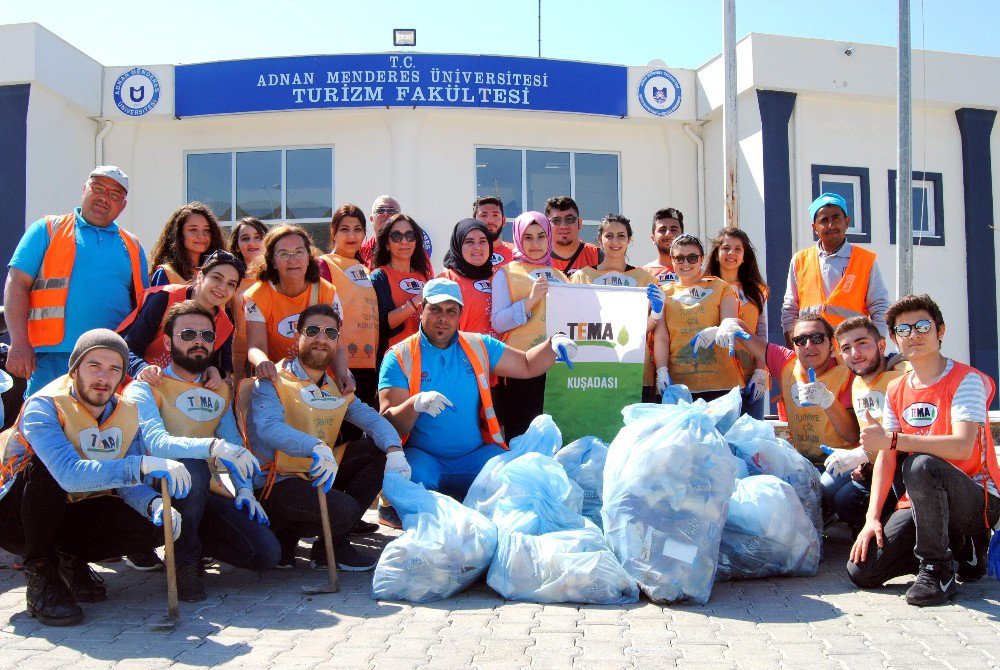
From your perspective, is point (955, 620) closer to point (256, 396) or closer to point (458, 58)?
point (256, 396)

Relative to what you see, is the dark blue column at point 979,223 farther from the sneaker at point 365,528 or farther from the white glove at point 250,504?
the white glove at point 250,504

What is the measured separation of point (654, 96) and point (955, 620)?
9.63 meters

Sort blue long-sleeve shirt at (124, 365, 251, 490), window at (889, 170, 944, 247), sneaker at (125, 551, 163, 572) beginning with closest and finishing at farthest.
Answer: blue long-sleeve shirt at (124, 365, 251, 490) < sneaker at (125, 551, 163, 572) < window at (889, 170, 944, 247)

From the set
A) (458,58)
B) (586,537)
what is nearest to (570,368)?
(586,537)

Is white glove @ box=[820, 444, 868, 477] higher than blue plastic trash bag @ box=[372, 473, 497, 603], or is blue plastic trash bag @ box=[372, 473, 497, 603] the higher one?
white glove @ box=[820, 444, 868, 477]

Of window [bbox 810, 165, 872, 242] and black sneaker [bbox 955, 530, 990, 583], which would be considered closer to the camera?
black sneaker [bbox 955, 530, 990, 583]

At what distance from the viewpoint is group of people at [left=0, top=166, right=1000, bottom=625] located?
12.3 feet

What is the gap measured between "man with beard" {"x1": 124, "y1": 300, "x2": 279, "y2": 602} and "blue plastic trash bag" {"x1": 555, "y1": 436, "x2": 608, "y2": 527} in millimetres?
1487

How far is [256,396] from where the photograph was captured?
4.39 meters

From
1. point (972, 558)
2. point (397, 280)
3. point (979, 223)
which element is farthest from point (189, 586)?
point (979, 223)

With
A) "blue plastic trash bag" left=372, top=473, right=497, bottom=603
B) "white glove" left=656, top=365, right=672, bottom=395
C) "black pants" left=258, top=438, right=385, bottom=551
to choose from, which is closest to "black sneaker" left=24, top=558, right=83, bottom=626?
"black pants" left=258, top=438, right=385, bottom=551

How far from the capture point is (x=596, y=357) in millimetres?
5230

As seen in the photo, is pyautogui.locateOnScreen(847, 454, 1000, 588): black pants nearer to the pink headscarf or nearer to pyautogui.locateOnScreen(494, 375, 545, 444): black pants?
pyautogui.locateOnScreen(494, 375, 545, 444): black pants

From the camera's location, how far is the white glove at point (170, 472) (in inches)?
140
